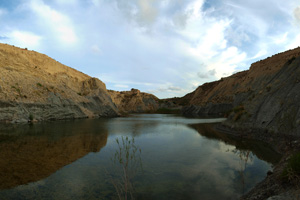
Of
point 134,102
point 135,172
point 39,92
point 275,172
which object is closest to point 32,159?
point 135,172

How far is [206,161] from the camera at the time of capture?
1105 centimetres

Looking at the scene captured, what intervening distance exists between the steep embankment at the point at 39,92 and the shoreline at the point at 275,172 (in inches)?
1348

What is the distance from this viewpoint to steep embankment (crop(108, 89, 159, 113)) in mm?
115812

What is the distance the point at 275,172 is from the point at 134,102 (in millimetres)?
111569

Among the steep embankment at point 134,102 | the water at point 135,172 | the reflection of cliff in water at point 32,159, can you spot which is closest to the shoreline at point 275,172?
the water at point 135,172

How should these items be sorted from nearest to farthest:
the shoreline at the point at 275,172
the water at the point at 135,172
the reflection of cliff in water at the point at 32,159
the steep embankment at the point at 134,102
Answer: the shoreline at the point at 275,172 < the water at the point at 135,172 < the reflection of cliff in water at the point at 32,159 < the steep embankment at the point at 134,102

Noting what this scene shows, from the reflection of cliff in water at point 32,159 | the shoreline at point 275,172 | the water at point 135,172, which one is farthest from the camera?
the reflection of cliff in water at point 32,159

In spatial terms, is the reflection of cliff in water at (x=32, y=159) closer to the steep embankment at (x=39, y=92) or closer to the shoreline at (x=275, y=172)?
the shoreline at (x=275, y=172)

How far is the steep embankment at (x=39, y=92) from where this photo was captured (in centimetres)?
3020

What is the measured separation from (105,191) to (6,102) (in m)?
30.5

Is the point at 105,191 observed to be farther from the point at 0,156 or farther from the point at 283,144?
the point at 283,144

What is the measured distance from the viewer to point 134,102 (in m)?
118

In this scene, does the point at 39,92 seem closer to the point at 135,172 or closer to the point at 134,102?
the point at 135,172

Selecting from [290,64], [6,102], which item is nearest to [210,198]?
[290,64]
